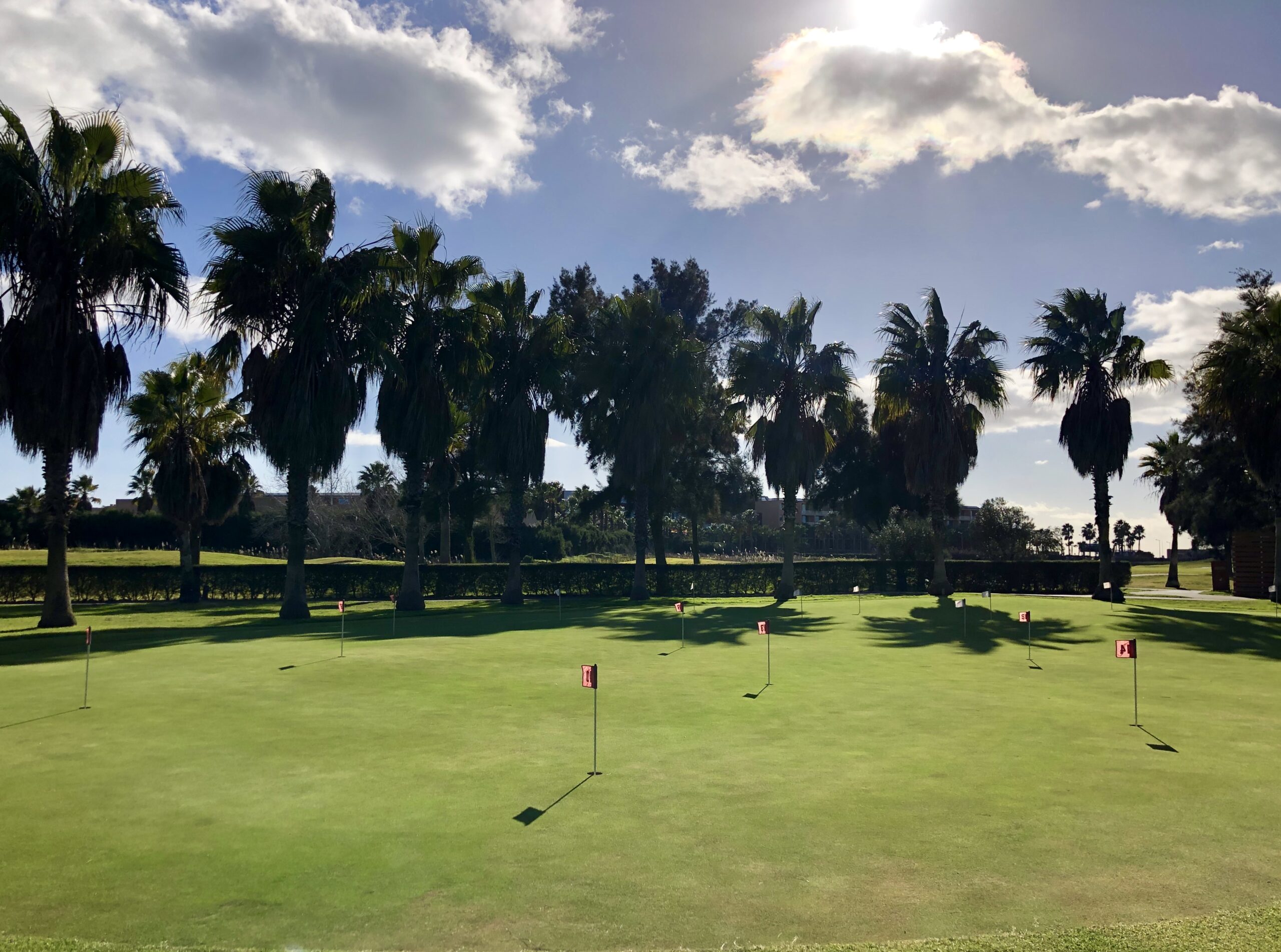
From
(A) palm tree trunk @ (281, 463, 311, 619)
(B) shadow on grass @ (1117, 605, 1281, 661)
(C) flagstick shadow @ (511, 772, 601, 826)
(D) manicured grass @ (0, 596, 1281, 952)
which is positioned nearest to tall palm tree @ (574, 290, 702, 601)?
(A) palm tree trunk @ (281, 463, 311, 619)

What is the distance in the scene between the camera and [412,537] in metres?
35.7

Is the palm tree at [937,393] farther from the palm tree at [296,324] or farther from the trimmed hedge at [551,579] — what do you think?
the palm tree at [296,324]

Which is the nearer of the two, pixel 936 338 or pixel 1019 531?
pixel 936 338

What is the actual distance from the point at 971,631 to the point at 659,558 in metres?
23.9

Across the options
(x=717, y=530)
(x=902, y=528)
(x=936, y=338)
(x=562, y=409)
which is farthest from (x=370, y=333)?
(x=717, y=530)

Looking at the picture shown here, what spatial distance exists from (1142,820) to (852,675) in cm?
905

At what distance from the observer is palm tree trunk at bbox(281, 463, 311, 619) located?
100 feet

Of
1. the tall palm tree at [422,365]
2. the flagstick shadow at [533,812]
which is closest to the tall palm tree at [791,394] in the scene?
the tall palm tree at [422,365]

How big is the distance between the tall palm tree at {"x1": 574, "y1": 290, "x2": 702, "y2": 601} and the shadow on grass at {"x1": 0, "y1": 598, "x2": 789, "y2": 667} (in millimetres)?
6896

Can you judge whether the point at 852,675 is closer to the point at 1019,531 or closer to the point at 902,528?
the point at 902,528

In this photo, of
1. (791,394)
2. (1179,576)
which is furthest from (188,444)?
(1179,576)

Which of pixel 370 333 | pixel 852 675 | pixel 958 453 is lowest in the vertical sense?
pixel 852 675

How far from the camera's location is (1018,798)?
26.2 feet

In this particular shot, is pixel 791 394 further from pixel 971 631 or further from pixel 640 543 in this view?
pixel 971 631
